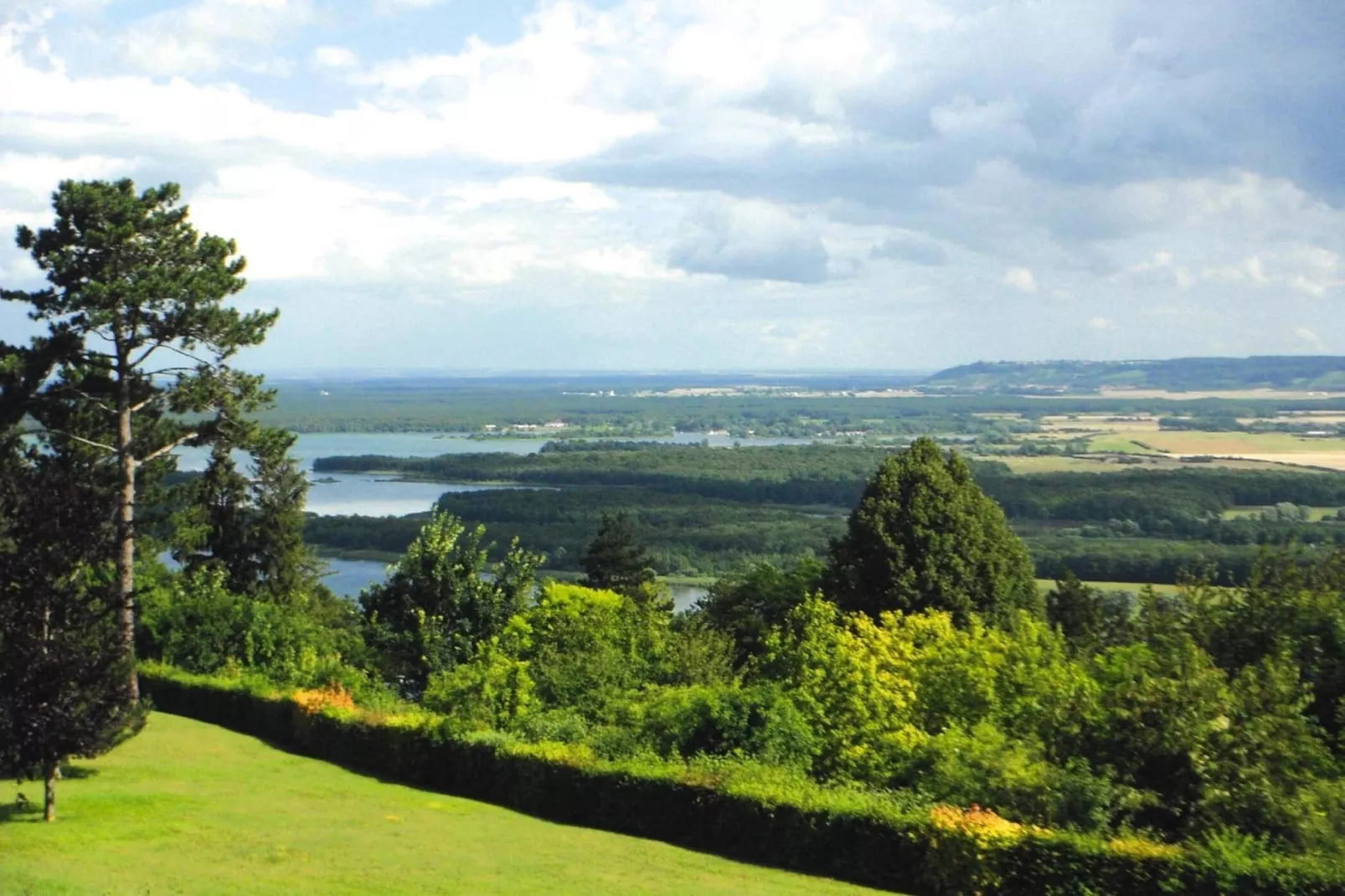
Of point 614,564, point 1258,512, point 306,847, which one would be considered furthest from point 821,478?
point 306,847

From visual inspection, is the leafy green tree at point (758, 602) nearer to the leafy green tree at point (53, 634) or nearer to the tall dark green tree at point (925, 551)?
the tall dark green tree at point (925, 551)

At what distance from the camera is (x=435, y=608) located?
33969 mm

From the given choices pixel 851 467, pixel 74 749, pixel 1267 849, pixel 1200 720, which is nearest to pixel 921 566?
pixel 1200 720

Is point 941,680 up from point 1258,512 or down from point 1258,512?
up

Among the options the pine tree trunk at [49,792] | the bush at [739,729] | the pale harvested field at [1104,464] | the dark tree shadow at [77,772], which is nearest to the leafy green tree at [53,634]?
the pine tree trunk at [49,792]

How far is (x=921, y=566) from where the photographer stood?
34.8 meters

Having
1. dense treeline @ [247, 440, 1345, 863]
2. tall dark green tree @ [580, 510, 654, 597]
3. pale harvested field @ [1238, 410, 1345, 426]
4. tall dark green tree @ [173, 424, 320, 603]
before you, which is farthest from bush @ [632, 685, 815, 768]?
pale harvested field @ [1238, 410, 1345, 426]

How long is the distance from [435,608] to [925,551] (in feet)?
40.9

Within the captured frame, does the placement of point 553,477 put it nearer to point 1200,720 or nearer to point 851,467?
point 851,467

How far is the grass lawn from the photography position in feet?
47.2

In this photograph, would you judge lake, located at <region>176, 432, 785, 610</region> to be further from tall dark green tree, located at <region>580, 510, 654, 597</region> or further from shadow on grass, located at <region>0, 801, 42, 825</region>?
shadow on grass, located at <region>0, 801, 42, 825</region>

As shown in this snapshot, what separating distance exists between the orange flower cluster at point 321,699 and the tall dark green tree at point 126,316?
21.6 ft

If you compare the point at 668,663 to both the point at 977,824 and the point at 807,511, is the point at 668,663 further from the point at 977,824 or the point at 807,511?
the point at 807,511

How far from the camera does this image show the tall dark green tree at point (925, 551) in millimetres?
34531
